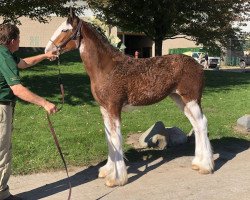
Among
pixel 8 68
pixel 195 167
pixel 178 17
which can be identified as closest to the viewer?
pixel 8 68

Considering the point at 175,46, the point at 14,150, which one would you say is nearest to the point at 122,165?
the point at 14,150

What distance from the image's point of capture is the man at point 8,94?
16.4 ft

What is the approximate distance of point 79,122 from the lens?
10.4m

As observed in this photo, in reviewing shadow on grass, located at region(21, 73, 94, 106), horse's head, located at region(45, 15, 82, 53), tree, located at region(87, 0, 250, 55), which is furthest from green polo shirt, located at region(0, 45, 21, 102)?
tree, located at region(87, 0, 250, 55)

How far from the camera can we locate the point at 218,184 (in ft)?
20.6

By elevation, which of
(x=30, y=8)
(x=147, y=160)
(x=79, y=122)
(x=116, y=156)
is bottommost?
(x=147, y=160)

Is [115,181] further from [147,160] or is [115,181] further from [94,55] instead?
[94,55]

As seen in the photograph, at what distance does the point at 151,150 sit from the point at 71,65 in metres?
15.6

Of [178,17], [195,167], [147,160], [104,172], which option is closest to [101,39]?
[104,172]

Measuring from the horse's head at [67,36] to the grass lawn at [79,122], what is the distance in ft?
6.77

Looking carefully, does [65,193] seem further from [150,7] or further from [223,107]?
[150,7]

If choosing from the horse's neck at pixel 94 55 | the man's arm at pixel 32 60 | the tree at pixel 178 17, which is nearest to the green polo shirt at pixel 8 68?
the man's arm at pixel 32 60

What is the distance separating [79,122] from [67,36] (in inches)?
177

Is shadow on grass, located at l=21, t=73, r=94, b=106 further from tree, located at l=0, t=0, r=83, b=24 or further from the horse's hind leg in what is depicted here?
the horse's hind leg
